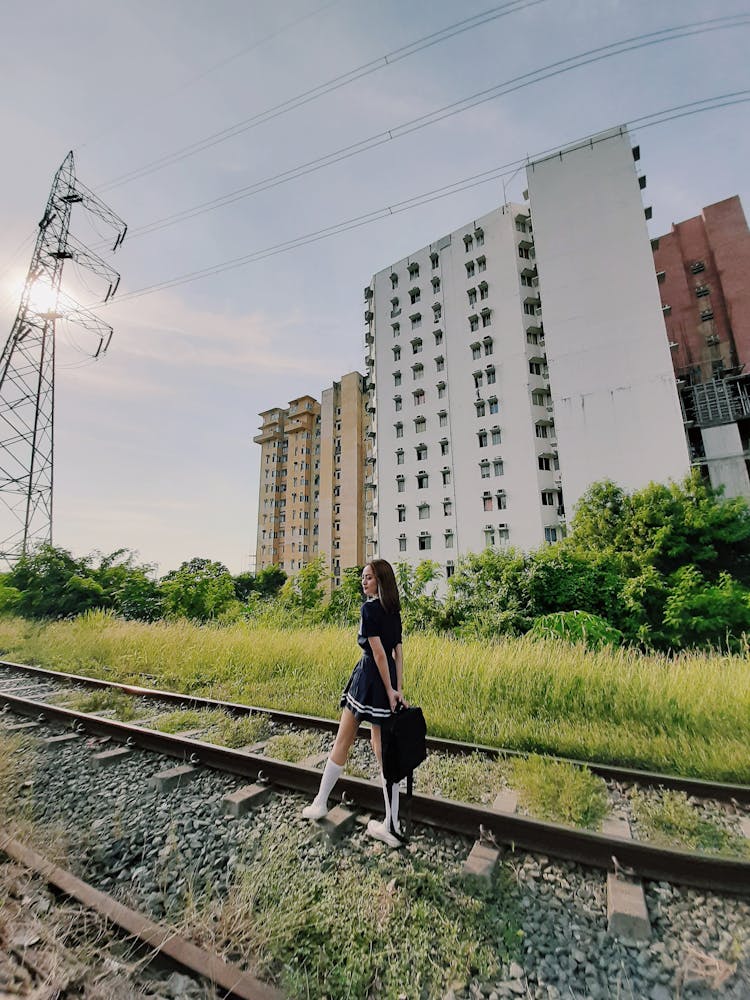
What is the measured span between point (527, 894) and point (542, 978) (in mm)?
544

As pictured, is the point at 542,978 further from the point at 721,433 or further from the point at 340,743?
the point at 721,433

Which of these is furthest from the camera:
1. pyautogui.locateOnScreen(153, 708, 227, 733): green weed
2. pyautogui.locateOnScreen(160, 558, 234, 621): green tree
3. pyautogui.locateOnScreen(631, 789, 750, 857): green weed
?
pyautogui.locateOnScreen(160, 558, 234, 621): green tree

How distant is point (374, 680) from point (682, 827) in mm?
2492

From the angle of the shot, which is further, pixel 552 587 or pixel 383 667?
pixel 552 587

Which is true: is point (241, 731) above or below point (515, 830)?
above

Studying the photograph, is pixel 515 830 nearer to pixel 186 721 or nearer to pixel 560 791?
pixel 560 791

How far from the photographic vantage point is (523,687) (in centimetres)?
588

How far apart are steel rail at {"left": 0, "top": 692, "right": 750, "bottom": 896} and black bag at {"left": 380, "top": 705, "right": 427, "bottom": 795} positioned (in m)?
0.47

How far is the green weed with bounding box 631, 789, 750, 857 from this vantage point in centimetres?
298

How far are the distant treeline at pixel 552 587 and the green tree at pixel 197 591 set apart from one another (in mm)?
41

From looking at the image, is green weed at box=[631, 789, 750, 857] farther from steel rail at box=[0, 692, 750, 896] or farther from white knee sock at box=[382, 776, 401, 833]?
white knee sock at box=[382, 776, 401, 833]

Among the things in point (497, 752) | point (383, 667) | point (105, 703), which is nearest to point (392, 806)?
point (383, 667)

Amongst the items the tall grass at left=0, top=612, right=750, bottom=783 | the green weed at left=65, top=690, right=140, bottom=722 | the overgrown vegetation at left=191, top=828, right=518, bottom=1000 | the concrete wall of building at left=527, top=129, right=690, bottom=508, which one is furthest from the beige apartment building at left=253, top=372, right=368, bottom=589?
the overgrown vegetation at left=191, top=828, right=518, bottom=1000

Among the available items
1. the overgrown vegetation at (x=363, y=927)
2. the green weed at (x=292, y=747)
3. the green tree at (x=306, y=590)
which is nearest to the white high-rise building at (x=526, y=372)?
the green tree at (x=306, y=590)
